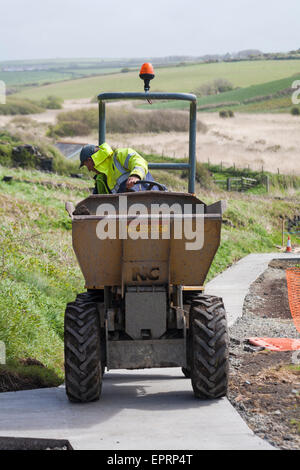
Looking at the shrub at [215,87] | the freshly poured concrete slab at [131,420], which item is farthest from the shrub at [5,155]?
the shrub at [215,87]

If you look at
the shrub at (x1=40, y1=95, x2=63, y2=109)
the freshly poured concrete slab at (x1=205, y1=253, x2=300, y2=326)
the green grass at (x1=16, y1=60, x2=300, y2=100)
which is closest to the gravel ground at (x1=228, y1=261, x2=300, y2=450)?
the freshly poured concrete slab at (x1=205, y1=253, x2=300, y2=326)

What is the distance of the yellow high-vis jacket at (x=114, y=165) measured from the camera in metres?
8.37

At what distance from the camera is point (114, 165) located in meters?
8.46

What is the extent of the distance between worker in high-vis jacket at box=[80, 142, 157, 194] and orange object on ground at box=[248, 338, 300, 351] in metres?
2.81

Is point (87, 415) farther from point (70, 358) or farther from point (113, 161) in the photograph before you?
point (113, 161)

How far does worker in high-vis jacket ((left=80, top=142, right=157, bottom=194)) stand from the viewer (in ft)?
27.4

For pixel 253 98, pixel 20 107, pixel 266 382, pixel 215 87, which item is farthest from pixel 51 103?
pixel 266 382

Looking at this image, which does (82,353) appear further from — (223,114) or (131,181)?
(223,114)

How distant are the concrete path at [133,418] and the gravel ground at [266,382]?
0.19 m

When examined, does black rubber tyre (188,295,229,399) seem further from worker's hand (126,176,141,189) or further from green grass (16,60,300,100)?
green grass (16,60,300,100)

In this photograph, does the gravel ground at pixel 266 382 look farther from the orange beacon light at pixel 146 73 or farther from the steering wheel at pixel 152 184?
the orange beacon light at pixel 146 73

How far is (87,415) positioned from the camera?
22.7 feet

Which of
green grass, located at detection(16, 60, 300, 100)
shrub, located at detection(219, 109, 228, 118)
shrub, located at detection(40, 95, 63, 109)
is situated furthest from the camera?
green grass, located at detection(16, 60, 300, 100)

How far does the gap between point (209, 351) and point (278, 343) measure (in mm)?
3363
